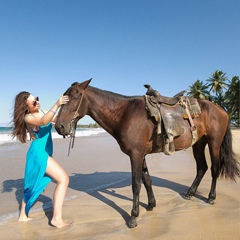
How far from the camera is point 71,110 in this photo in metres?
3.01

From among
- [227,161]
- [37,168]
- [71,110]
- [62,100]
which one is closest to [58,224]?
[37,168]

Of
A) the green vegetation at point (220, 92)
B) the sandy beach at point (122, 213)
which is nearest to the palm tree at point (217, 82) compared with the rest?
the green vegetation at point (220, 92)

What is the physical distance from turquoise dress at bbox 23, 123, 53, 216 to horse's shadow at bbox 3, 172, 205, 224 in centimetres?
50

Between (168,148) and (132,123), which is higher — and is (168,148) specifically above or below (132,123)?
below

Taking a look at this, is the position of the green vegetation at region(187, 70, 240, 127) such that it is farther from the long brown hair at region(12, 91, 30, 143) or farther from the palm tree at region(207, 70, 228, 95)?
the long brown hair at region(12, 91, 30, 143)

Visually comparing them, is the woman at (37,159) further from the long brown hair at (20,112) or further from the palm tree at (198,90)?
the palm tree at (198,90)

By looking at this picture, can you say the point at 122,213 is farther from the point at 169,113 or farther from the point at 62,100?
the point at 62,100

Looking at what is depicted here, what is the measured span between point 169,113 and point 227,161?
162 centimetres

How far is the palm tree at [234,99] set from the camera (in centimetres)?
4147

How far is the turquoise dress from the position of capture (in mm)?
2953

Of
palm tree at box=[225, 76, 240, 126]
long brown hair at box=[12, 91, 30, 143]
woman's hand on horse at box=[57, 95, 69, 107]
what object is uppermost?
woman's hand on horse at box=[57, 95, 69, 107]

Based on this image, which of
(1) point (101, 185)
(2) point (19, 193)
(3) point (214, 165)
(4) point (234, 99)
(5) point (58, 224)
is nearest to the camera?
(5) point (58, 224)

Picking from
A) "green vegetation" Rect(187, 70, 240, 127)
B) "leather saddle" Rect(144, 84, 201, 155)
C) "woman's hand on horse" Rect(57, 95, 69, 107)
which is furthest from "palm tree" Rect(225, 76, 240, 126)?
"woman's hand on horse" Rect(57, 95, 69, 107)

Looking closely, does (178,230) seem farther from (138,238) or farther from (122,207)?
(122,207)
